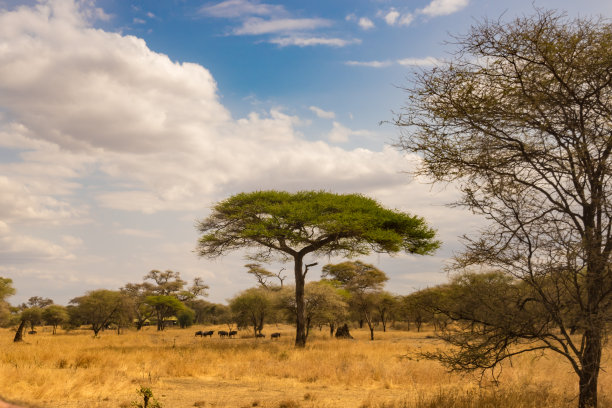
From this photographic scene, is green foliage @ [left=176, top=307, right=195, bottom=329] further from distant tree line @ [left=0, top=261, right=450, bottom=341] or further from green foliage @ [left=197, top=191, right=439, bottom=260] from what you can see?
green foliage @ [left=197, top=191, right=439, bottom=260]

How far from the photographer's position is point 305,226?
25094mm

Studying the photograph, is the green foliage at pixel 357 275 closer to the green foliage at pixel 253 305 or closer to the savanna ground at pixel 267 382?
the green foliage at pixel 253 305

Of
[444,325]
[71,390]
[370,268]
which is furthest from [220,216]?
[370,268]

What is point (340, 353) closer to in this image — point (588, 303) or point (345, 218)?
point (345, 218)

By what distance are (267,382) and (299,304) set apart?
12694 millimetres

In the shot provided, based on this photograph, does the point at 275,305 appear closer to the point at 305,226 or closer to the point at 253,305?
the point at 253,305

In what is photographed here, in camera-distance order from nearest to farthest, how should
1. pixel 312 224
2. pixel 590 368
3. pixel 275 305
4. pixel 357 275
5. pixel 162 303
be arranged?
1. pixel 590 368
2. pixel 312 224
3. pixel 275 305
4. pixel 357 275
5. pixel 162 303

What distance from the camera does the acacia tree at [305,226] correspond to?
2425 centimetres

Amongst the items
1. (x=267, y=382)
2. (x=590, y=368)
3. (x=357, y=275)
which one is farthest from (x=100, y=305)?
(x=590, y=368)

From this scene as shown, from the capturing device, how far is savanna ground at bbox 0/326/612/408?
373 inches

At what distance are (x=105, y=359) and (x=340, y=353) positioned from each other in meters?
10.2

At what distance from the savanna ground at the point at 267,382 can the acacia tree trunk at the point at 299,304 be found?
690cm

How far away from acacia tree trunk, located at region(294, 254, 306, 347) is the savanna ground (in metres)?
6.90

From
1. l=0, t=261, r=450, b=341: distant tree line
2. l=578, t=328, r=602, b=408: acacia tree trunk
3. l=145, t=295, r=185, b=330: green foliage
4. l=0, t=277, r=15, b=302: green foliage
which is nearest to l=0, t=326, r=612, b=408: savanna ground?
l=578, t=328, r=602, b=408: acacia tree trunk
